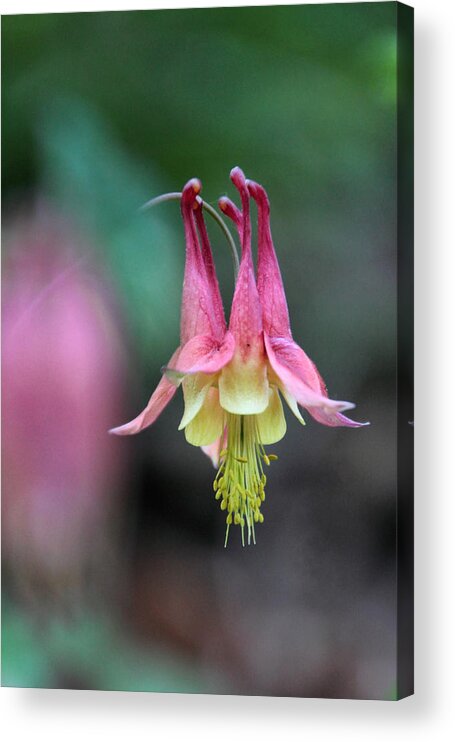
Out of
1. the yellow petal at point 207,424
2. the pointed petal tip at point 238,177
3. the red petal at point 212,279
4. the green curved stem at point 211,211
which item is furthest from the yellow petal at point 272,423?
the pointed petal tip at point 238,177

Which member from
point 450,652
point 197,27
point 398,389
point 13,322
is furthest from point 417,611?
point 197,27

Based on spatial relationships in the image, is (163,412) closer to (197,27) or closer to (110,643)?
(110,643)

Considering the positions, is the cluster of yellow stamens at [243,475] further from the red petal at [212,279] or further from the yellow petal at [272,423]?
the red petal at [212,279]

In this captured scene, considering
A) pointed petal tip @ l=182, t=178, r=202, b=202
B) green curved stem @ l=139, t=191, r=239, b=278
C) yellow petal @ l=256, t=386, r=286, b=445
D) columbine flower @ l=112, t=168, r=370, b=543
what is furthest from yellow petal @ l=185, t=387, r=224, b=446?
pointed petal tip @ l=182, t=178, r=202, b=202

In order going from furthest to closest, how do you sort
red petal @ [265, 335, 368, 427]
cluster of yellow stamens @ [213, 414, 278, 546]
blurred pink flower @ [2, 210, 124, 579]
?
blurred pink flower @ [2, 210, 124, 579] → cluster of yellow stamens @ [213, 414, 278, 546] → red petal @ [265, 335, 368, 427]

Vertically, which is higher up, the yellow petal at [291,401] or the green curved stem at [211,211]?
the green curved stem at [211,211]

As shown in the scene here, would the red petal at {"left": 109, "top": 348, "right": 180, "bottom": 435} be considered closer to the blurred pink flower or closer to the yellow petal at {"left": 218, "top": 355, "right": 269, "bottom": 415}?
the blurred pink flower

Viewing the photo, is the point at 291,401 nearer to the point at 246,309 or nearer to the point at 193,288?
the point at 246,309
